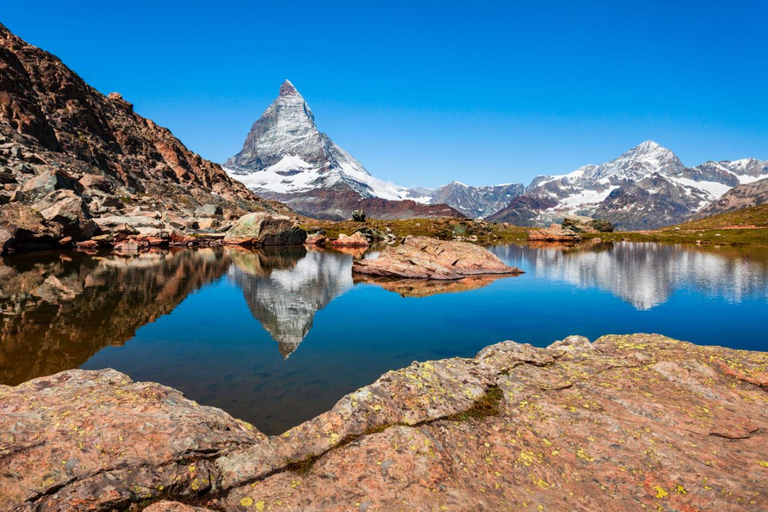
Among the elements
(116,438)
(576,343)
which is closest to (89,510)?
(116,438)

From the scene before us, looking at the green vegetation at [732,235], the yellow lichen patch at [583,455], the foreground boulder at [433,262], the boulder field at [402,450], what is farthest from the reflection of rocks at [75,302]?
the green vegetation at [732,235]

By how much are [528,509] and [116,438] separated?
A: 885 cm

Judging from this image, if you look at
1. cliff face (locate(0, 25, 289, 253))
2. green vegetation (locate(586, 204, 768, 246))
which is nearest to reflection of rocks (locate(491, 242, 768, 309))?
green vegetation (locate(586, 204, 768, 246))

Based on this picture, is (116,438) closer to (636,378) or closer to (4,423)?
Result: (4,423)

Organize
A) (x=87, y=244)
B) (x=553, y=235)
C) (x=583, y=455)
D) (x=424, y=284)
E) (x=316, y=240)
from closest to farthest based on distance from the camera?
1. (x=583, y=455)
2. (x=424, y=284)
3. (x=87, y=244)
4. (x=316, y=240)
5. (x=553, y=235)

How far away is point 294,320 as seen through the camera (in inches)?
1254

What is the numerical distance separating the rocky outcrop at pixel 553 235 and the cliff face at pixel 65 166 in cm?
13559

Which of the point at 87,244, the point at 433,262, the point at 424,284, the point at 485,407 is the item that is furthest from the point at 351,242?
the point at 485,407

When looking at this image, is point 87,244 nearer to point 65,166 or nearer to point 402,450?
point 65,166

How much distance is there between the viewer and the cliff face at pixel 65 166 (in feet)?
252

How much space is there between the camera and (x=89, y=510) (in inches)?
269

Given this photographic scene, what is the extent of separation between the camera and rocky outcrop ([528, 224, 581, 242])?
547 feet

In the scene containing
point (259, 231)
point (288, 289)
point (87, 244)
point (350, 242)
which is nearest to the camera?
point (288, 289)

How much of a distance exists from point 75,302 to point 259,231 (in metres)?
76.0
